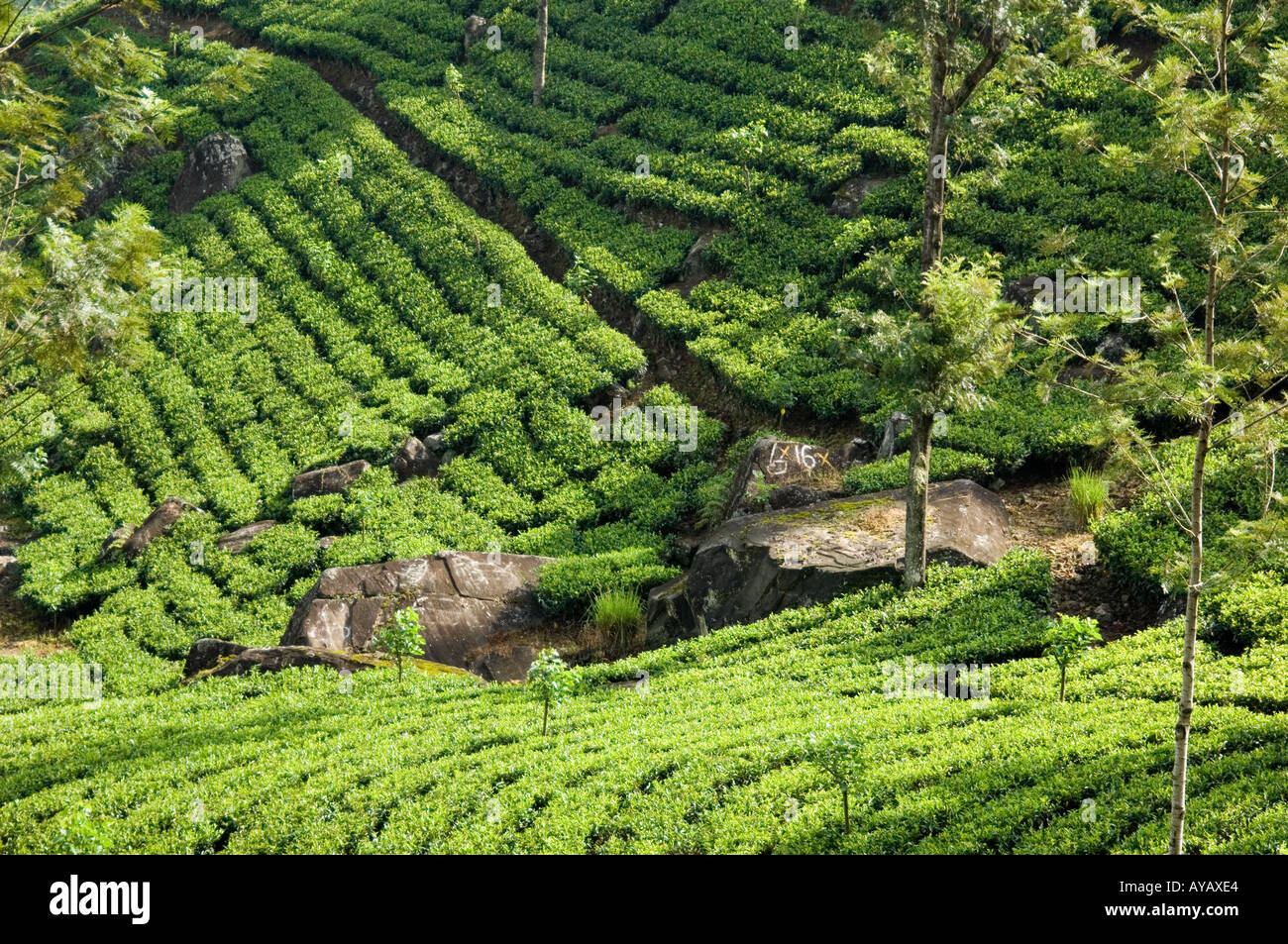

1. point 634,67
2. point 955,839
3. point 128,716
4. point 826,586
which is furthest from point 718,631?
point 634,67

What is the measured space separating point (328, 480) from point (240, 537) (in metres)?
2.32

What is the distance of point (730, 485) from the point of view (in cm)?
2281

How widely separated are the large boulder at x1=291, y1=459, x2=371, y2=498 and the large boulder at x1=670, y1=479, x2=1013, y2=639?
360 inches

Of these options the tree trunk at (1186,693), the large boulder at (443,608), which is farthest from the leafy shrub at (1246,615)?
the large boulder at (443,608)

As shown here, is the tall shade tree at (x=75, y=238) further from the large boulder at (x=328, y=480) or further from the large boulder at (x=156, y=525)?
the large boulder at (x=328, y=480)

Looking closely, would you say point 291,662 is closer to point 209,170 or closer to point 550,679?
point 550,679

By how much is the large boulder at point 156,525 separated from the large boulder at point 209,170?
1591 centimetres

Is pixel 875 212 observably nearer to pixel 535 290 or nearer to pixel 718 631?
pixel 535 290

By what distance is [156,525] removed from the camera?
24.9 metres

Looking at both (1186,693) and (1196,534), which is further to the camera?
(1196,534)

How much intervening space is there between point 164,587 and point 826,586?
14.2 m

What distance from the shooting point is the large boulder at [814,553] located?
59.0ft

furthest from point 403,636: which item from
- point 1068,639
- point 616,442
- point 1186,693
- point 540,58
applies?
point 540,58

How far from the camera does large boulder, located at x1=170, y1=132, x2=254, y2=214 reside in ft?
123
